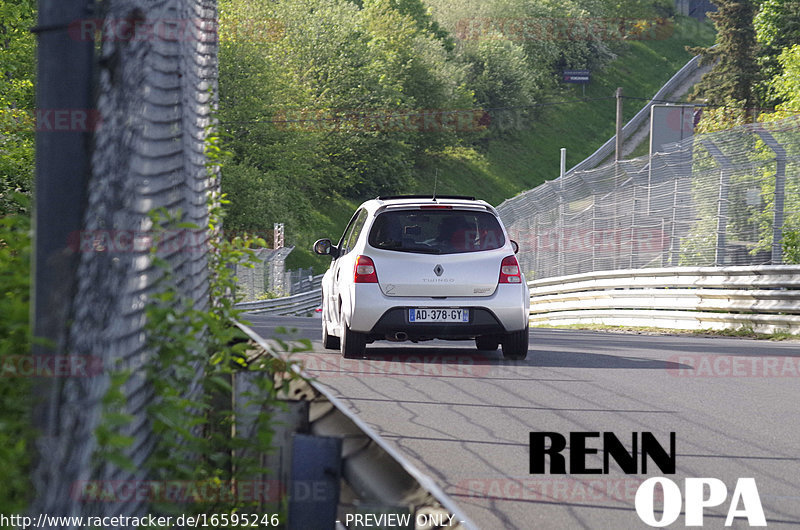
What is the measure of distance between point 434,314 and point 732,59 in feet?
184

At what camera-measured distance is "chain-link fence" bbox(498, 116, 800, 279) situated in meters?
18.6

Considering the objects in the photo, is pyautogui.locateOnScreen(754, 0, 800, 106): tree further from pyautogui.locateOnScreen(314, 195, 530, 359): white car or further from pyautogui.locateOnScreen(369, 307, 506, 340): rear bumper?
pyautogui.locateOnScreen(369, 307, 506, 340): rear bumper

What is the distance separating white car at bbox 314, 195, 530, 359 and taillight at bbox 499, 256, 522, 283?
0.4 inches

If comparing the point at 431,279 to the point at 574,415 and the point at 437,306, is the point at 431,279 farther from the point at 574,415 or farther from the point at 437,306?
the point at 574,415

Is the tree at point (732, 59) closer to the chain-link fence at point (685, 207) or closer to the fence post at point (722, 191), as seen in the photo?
the chain-link fence at point (685, 207)

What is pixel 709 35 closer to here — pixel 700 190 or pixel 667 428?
pixel 700 190

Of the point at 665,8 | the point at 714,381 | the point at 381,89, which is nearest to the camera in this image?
the point at 714,381

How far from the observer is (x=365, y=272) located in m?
11.1

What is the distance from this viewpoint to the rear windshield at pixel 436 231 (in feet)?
37.3

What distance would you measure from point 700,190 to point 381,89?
53483 millimetres

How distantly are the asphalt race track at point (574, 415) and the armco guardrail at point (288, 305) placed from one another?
72.8ft

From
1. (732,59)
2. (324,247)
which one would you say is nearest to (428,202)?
(324,247)

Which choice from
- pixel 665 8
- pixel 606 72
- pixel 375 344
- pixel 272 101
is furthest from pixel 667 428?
pixel 665 8

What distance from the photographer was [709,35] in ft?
426
